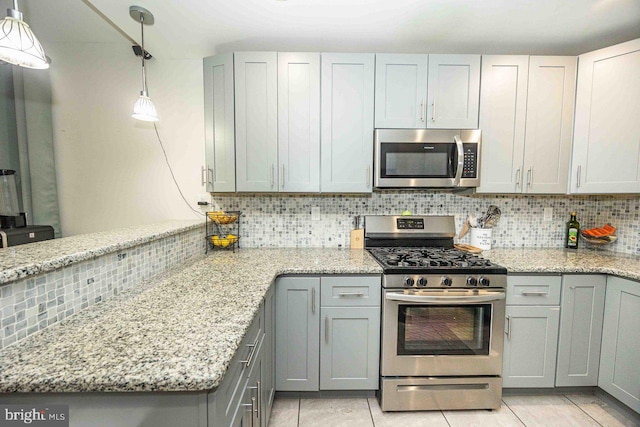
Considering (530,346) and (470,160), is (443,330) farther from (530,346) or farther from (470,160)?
(470,160)

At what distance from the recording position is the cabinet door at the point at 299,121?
2.03m

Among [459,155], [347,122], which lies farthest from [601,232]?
[347,122]

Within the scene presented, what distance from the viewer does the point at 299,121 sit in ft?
6.79

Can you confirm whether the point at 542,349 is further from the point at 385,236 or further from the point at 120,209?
the point at 120,209

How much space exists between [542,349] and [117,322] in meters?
2.45

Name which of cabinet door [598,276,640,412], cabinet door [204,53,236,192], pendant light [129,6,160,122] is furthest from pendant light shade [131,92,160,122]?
cabinet door [598,276,640,412]

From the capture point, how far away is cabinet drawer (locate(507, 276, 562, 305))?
6.03ft

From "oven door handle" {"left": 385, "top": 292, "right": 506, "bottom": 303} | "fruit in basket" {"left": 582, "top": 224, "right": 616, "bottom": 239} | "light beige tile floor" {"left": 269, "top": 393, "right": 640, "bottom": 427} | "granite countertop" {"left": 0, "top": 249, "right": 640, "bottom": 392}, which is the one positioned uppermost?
"fruit in basket" {"left": 582, "top": 224, "right": 616, "bottom": 239}

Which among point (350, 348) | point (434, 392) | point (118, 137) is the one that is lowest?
point (434, 392)

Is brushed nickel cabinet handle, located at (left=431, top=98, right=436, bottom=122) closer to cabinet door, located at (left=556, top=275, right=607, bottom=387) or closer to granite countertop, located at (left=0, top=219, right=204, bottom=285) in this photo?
cabinet door, located at (left=556, top=275, right=607, bottom=387)

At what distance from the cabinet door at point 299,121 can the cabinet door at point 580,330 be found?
6.13 feet

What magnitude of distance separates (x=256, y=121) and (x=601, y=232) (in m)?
2.91

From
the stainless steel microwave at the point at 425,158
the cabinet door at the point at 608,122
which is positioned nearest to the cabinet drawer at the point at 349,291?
the stainless steel microwave at the point at 425,158

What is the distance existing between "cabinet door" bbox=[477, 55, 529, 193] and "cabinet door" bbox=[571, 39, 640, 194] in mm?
399
